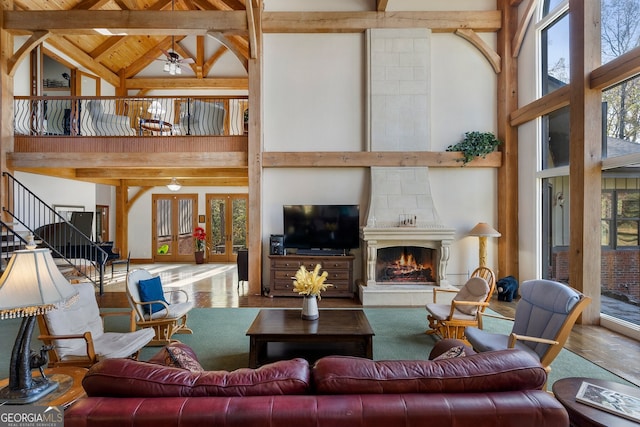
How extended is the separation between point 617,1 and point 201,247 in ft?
34.2

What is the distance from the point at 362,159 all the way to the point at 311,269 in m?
2.27

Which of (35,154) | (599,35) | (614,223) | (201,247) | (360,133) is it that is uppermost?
(599,35)

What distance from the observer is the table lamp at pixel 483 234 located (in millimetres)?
5937

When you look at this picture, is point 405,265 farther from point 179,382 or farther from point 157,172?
point 157,172

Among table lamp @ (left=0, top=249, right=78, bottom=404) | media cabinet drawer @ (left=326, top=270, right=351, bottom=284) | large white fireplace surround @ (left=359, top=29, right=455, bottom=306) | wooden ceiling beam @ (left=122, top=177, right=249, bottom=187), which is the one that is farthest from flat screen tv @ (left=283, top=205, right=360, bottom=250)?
table lamp @ (left=0, top=249, right=78, bottom=404)

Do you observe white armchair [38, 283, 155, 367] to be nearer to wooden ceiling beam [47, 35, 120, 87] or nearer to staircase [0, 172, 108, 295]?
staircase [0, 172, 108, 295]

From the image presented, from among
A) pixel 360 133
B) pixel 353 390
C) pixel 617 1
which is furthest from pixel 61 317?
pixel 617 1

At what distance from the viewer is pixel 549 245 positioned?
5.64 meters

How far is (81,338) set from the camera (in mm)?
2652

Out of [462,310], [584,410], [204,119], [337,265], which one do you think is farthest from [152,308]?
[204,119]

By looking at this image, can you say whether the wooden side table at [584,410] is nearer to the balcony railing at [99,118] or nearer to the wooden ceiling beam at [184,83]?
the balcony railing at [99,118]

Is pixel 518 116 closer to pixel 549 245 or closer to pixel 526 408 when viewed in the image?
pixel 549 245

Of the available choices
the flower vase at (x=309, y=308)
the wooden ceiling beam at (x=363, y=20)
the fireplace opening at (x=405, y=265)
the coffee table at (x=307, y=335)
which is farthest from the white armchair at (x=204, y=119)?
the flower vase at (x=309, y=308)

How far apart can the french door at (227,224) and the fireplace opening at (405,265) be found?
5763 millimetres
